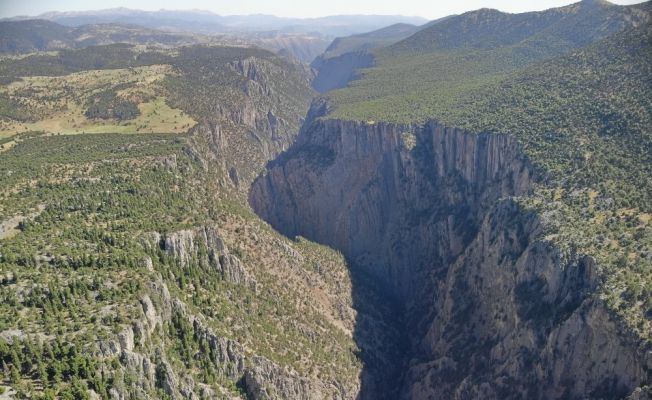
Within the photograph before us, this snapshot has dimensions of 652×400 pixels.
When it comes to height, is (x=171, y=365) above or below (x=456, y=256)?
above

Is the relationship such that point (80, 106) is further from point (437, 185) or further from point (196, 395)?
point (196, 395)

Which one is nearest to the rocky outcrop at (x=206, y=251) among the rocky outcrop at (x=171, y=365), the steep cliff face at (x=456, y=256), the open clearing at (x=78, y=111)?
the rocky outcrop at (x=171, y=365)

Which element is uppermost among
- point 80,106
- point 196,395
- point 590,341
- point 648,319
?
point 80,106

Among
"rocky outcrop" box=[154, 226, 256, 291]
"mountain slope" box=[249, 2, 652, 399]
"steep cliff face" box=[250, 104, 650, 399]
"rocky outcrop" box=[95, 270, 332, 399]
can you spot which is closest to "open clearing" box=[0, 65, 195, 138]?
"steep cliff face" box=[250, 104, 650, 399]

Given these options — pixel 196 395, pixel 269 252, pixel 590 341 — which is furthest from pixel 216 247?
pixel 590 341

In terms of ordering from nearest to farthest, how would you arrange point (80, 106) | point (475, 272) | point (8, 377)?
point (8, 377) < point (475, 272) < point (80, 106)

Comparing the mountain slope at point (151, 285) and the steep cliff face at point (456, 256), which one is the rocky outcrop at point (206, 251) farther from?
the steep cliff face at point (456, 256)

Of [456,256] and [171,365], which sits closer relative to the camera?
[171,365]

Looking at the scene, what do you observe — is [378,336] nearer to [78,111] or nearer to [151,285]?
[151,285]

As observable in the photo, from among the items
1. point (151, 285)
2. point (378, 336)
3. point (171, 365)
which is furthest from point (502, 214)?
point (171, 365)
